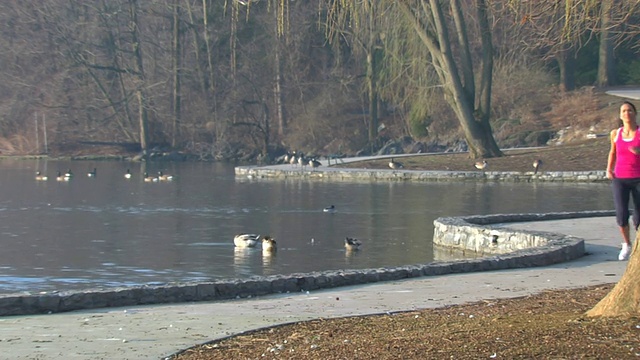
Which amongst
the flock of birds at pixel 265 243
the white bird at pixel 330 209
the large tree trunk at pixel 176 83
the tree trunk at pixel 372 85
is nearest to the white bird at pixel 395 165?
the white bird at pixel 330 209

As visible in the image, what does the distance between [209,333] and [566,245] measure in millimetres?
7487

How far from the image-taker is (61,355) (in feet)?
27.8

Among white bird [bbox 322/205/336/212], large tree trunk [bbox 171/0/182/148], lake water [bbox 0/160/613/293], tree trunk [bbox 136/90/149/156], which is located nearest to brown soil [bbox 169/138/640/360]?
lake water [bbox 0/160/613/293]

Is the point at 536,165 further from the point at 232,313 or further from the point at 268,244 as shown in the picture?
the point at 232,313

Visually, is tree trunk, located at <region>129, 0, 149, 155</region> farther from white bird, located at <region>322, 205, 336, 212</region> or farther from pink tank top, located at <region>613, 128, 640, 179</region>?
pink tank top, located at <region>613, 128, 640, 179</region>

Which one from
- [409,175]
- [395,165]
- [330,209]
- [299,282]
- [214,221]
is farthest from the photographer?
[395,165]

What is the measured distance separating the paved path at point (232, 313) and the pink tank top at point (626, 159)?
130 cm

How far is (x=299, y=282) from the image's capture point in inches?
491

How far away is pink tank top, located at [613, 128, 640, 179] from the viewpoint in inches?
522

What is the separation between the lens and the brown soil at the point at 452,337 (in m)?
7.66

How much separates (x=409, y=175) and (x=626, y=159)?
1070 inches

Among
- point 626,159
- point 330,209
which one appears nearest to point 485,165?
point 330,209

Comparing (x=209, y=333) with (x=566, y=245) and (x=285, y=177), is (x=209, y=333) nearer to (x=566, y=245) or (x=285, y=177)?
(x=566, y=245)

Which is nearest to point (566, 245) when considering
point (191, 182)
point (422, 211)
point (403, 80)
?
point (422, 211)
